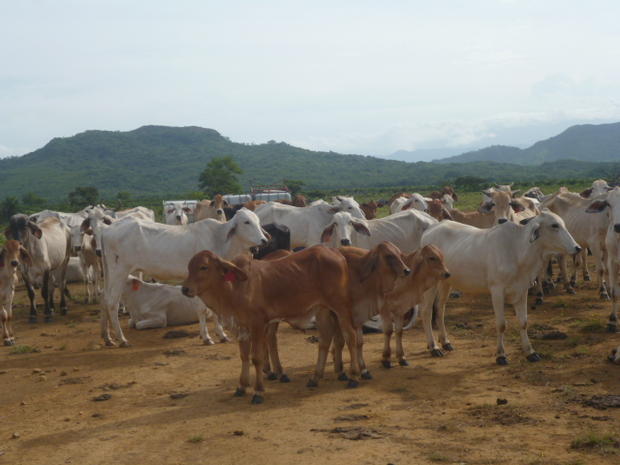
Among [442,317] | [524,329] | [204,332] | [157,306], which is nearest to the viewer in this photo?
[524,329]

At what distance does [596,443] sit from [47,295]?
11.8m

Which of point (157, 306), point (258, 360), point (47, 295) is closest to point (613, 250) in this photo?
point (258, 360)

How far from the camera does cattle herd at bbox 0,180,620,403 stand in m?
8.05

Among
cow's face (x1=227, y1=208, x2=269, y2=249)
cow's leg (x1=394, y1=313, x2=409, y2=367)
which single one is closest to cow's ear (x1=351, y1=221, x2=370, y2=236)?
cow's face (x1=227, y1=208, x2=269, y2=249)

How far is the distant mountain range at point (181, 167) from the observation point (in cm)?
13562

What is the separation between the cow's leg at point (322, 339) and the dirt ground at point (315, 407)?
0.17m

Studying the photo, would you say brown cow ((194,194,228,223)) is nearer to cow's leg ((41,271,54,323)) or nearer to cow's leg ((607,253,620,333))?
cow's leg ((41,271,54,323))

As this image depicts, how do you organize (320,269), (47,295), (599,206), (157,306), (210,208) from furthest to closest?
(210,208) < (47,295) < (157,306) < (599,206) < (320,269)

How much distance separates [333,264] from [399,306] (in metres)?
1.38

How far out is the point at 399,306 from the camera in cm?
908

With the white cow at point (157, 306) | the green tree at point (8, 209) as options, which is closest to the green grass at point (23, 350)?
the white cow at point (157, 306)

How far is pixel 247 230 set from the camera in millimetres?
11422

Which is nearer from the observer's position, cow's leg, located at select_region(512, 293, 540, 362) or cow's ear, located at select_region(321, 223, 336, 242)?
cow's leg, located at select_region(512, 293, 540, 362)

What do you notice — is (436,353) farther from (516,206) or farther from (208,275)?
(516,206)
